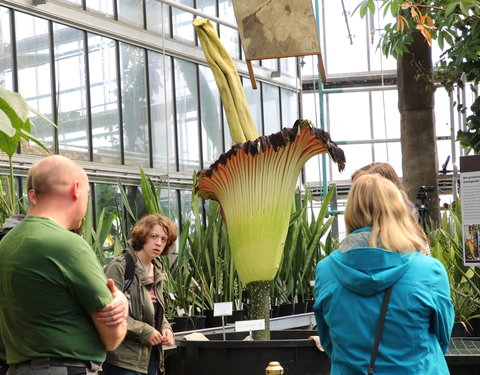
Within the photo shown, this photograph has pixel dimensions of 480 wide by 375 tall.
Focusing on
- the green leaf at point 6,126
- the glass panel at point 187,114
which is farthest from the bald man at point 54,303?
the glass panel at point 187,114

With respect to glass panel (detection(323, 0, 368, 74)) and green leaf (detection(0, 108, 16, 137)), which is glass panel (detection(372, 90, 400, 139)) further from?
green leaf (detection(0, 108, 16, 137))

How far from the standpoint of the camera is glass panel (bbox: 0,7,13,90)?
7475mm

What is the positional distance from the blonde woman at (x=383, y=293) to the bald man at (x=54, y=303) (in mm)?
608

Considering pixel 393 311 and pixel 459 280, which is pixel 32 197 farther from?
pixel 459 280

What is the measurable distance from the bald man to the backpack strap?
1.42 metres

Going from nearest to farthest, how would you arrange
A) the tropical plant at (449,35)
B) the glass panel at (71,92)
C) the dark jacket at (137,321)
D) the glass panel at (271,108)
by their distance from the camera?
the dark jacket at (137,321)
the tropical plant at (449,35)
the glass panel at (71,92)
the glass panel at (271,108)

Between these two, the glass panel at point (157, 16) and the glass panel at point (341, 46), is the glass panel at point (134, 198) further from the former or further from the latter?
the glass panel at point (341, 46)

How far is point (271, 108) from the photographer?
12188mm

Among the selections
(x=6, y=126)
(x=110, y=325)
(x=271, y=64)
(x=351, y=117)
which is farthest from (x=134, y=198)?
(x=351, y=117)

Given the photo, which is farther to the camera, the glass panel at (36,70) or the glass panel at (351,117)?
the glass panel at (351,117)

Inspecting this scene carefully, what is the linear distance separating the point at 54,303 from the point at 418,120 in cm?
480

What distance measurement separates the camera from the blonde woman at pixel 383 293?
2.12 meters

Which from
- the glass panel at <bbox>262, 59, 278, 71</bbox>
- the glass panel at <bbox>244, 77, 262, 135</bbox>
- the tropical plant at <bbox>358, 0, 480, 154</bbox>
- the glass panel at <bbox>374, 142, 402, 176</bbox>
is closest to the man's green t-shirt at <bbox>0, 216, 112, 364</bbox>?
the tropical plant at <bbox>358, 0, 480, 154</bbox>

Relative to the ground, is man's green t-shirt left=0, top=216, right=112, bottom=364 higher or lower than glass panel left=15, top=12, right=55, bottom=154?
lower
